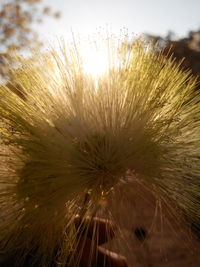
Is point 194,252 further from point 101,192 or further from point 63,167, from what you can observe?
point 63,167

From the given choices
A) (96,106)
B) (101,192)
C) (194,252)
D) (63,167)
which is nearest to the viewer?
(63,167)

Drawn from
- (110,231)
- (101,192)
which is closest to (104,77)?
(101,192)

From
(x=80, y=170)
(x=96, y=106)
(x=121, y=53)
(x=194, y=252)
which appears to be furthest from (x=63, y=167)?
(x=194, y=252)

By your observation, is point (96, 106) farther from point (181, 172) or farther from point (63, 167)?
point (181, 172)

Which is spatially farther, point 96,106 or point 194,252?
point 194,252

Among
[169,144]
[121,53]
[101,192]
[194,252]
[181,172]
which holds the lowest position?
[194,252]

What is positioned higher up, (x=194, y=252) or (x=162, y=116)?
(x=162, y=116)

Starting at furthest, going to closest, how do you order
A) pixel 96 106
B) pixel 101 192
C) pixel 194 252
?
pixel 194 252 → pixel 96 106 → pixel 101 192
